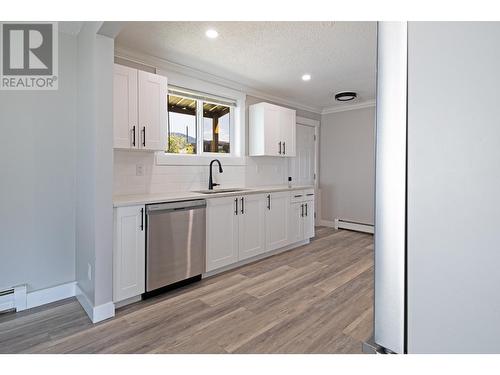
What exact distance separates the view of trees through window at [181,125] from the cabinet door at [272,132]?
1.09m

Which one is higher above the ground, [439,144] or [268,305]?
[439,144]

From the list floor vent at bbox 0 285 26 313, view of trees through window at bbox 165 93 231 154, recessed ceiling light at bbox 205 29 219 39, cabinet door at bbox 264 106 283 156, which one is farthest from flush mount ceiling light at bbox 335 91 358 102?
floor vent at bbox 0 285 26 313

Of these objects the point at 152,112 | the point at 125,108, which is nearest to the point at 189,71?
the point at 152,112

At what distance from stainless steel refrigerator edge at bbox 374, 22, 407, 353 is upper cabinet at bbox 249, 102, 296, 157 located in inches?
149

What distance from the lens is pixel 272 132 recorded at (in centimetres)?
434

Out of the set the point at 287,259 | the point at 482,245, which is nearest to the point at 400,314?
the point at 482,245

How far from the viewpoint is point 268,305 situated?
2.47 metres

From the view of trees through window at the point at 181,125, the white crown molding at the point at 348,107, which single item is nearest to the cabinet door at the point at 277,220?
the view of trees through window at the point at 181,125

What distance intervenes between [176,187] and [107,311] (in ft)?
5.25

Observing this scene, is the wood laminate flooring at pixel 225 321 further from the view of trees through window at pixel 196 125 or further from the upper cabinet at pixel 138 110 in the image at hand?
the view of trees through window at pixel 196 125

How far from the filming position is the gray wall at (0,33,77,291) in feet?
7.66

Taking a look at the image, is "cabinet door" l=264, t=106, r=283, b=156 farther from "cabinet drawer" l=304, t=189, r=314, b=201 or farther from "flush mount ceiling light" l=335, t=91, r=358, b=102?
"flush mount ceiling light" l=335, t=91, r=358, b=102

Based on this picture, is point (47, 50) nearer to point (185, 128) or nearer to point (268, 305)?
point (185, 128)

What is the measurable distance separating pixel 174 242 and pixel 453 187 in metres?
2.59
